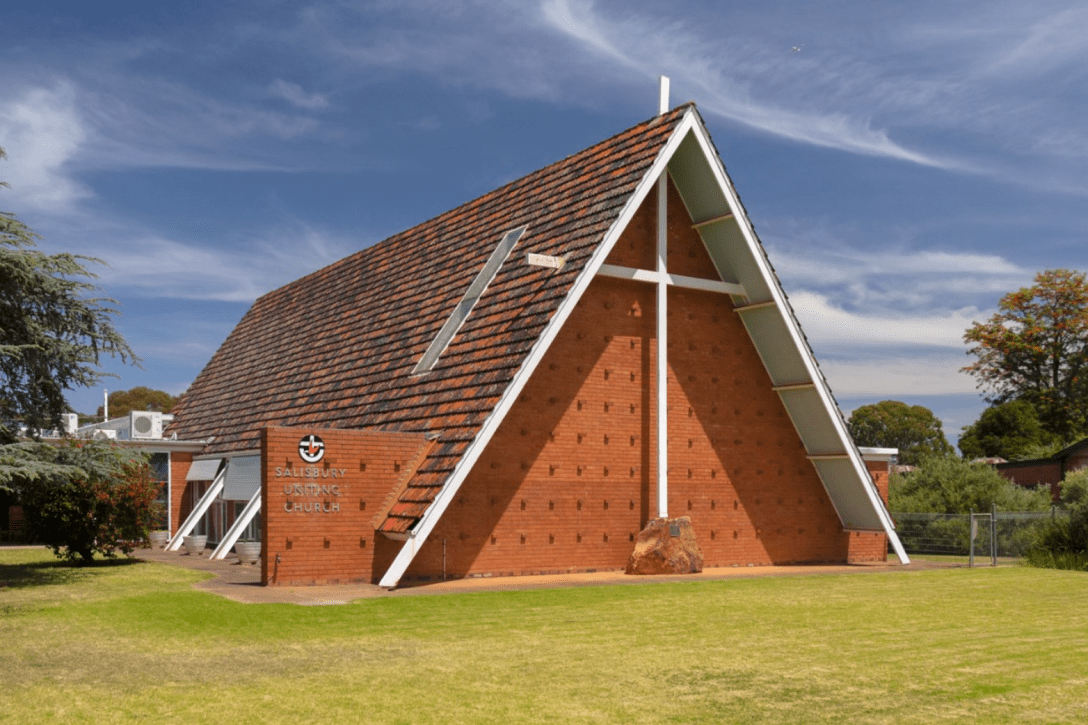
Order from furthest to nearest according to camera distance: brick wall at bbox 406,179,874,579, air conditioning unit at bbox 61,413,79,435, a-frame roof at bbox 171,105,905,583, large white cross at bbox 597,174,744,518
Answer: large white cross at bbox 597,174,744,518
air conditioning unit at bbox 61,413,79,435
brick wall at bbox 406,179,874,579
a-frame roof at bbox 171,105,905,583

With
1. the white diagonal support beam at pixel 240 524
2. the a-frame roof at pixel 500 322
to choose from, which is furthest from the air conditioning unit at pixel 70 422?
the white diagonal support beam at pixel 240 524

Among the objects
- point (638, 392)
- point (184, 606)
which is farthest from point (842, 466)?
point (184, 606)

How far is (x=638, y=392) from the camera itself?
74.3 ft

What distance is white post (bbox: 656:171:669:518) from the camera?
73.1ft

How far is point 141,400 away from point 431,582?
7726 cm

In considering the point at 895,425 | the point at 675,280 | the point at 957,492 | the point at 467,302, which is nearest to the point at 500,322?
the point at 467,302

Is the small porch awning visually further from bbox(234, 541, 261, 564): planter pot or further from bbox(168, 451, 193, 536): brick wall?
bbox(234, 541, 261, 564): planter pot

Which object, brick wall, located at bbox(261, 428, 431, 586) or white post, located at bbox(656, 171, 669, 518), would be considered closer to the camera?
brick wall, located at bbox(261, 428, 431, 586)

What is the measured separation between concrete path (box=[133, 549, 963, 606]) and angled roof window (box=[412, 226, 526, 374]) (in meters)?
5.18

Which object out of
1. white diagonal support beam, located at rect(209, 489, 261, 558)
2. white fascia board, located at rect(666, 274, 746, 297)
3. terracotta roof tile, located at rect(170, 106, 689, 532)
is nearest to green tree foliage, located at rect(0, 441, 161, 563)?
white diagonal support beam, located at rect(209, 489, 261, 558)

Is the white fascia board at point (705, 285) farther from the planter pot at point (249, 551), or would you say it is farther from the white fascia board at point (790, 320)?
the planter pot at point (249, 551)

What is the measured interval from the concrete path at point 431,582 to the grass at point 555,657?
0.66 m

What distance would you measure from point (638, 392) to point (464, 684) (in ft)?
43.4

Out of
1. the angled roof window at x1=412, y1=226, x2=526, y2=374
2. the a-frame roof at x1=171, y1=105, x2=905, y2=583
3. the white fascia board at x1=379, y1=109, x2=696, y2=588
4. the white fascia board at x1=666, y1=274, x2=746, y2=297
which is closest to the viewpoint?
the white fascia board at x1=379, y1=109, x2=696, y2=588
